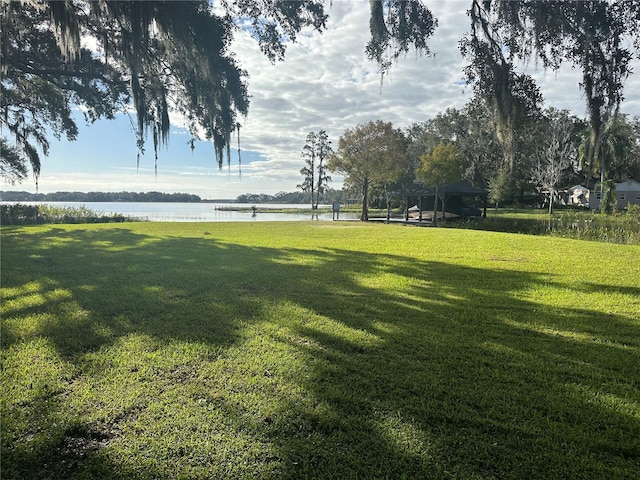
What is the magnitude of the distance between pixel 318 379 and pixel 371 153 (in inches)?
1084

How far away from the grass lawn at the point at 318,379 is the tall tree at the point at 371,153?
78.3 ft

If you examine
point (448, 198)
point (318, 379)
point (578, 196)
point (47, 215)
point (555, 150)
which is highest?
point (555, 150)

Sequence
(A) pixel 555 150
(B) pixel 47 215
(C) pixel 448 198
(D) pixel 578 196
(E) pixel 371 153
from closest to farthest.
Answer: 1. (B) pixel 47 215
2. (C) pixel 448 198
3. (E) pixel 371 153
4. (A) pixel 555 150
5. (D) pixel 578 196

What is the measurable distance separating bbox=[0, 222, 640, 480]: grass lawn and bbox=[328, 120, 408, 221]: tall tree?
23.9m

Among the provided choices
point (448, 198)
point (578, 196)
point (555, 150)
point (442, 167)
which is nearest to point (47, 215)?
point (448, 198)

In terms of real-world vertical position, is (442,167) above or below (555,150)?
below

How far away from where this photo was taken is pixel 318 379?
278cm

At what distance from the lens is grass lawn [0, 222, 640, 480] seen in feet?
6.40

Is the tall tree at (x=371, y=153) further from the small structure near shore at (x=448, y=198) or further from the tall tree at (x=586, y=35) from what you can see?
the tall tree at (x=586, y=35)

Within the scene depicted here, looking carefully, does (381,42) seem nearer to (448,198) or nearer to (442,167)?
(448,198)

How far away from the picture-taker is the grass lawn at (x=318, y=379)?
1.95 metres

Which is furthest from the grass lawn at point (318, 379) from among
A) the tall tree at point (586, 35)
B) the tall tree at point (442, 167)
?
the tall tree at point (442, 167)

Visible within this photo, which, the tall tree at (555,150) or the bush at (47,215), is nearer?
the bush at (47,215)

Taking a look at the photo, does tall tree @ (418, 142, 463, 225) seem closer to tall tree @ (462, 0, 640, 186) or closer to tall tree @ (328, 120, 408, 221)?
tall tree @ (328, 120, 408, 221)
